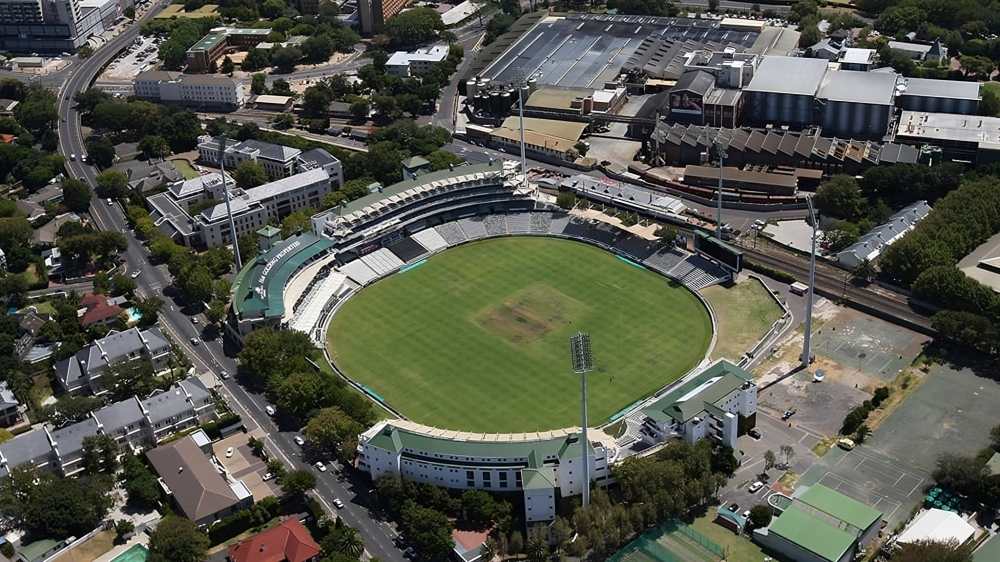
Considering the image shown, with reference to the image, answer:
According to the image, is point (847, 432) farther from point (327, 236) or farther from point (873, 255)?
point (327, 236)

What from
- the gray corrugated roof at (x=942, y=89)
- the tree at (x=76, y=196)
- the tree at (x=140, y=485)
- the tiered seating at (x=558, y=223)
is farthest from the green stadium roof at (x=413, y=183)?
the gray corrugated roof at (x=942, y=89)

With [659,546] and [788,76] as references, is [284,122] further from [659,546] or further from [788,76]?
[659,546]

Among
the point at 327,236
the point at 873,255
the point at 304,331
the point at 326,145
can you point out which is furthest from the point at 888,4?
the point at 304,331

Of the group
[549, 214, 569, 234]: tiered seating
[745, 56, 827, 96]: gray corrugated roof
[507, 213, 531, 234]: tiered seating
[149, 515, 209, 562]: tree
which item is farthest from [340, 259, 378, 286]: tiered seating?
[745, 56, 827, 96]: gray corrugated roof

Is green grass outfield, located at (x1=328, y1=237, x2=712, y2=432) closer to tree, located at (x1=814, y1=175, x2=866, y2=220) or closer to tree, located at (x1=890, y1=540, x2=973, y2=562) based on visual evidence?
tree, located at (x1=814, y1=175, x2=866, y2=220)

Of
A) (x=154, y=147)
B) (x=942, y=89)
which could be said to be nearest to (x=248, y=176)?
(x=154, y=147)
